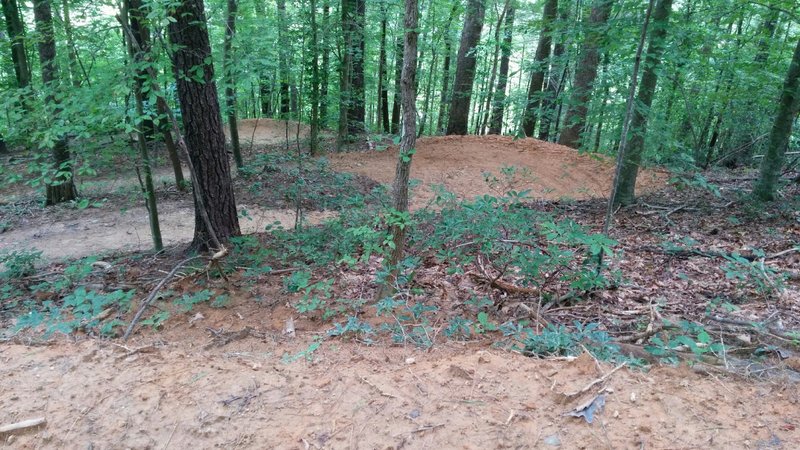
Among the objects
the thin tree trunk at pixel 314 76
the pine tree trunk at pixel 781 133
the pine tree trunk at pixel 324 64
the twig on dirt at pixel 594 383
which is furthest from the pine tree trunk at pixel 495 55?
the twig on dirt at pixel 594 383

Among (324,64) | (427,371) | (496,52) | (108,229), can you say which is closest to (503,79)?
(496,52)

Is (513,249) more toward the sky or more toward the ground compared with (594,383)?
more toward the sky

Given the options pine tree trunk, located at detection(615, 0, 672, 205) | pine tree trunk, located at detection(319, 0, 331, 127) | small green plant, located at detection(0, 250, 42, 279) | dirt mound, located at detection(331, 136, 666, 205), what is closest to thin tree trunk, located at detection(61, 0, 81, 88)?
small green plant, located at detection(0, 250, 42, 279)

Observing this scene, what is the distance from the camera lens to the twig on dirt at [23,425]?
2.32 meters

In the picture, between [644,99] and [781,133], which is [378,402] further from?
[781,133]

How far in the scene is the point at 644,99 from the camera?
5.88 meters

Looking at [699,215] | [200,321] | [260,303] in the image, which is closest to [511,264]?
[260,303]

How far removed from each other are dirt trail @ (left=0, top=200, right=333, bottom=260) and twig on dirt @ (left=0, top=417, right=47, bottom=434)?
4772mm

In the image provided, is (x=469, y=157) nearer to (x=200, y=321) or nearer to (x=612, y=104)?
(x=612, y=104)

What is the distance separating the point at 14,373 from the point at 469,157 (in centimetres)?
1024

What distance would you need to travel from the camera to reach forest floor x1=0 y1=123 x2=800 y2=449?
2172 mm

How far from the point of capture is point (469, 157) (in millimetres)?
11617

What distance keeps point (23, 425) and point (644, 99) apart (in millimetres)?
7083

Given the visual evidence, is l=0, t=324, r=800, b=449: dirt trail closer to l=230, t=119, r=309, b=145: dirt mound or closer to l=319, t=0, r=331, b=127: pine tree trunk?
l=319, t=0, r=331, b=127: pine tree trunk
